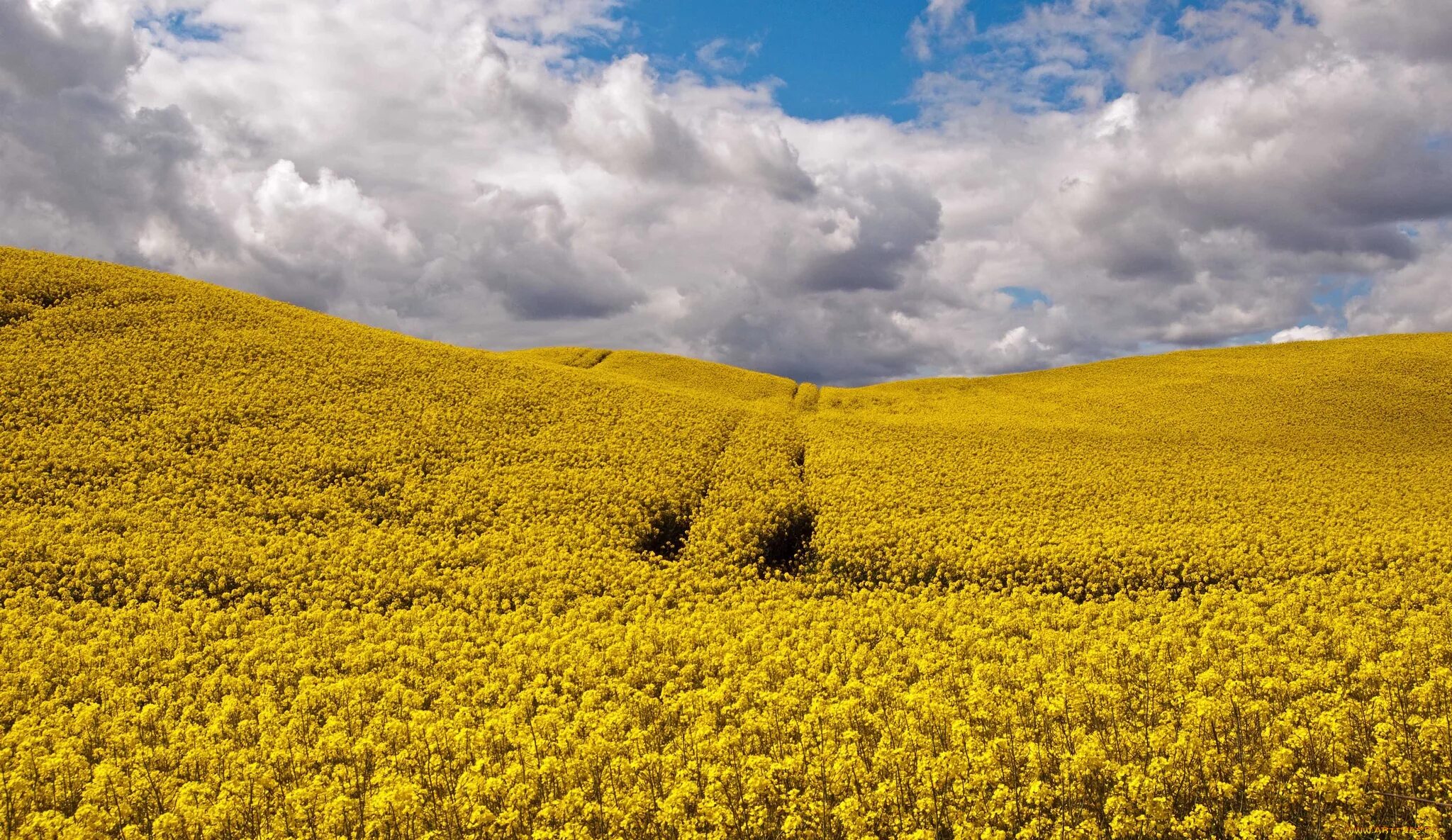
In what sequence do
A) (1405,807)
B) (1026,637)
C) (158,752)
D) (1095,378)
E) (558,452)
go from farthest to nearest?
(1095,378), (558,452), (1026,637), (158,752), (1405,807)

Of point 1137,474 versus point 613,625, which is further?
point 1137,474

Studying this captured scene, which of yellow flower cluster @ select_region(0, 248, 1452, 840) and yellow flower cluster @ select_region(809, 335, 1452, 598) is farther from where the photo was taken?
yellow flower cluster @ select_region(809, 335, 1452, 598)

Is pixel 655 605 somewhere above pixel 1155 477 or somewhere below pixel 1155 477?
below

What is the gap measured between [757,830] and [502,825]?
2.63 metres

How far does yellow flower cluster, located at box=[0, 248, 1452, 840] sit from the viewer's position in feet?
26.4

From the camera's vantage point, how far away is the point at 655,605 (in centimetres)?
1716

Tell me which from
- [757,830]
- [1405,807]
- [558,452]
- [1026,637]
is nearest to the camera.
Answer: [1405,807]

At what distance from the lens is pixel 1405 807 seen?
22.7 feet

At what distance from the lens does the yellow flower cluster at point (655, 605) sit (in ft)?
26.4

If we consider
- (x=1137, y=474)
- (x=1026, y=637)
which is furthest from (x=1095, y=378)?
(x=1026, y=637)

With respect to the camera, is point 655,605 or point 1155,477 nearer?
point 655,605

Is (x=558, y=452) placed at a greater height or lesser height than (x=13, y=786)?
greater

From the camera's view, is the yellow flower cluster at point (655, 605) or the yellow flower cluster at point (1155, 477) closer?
the yellow flower cluster at point (655, 605)

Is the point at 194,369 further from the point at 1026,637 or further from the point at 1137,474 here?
the point at 1137,474
